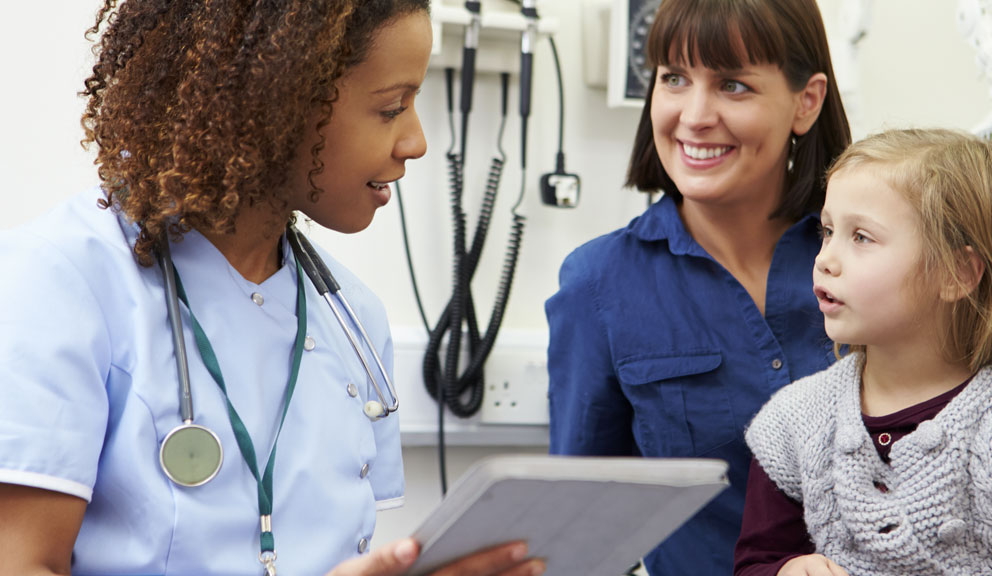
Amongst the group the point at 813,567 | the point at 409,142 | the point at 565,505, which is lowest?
the point at 813,567

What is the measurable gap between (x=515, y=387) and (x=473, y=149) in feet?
1.60

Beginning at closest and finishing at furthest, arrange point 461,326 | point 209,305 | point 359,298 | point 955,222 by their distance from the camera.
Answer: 1. point 209,305
2. point 955,222
3. point 359,298
4. point 461,326

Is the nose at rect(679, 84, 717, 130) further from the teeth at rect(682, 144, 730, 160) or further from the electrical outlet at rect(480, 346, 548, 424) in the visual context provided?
the electrical outlet at rect(480, 346, 548, 424)

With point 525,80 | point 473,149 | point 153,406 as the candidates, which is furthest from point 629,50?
point 153,406

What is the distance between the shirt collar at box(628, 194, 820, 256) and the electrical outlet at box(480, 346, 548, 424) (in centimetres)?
43

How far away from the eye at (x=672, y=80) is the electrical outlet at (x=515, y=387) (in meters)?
0.63

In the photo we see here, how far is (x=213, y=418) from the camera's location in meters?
0.92

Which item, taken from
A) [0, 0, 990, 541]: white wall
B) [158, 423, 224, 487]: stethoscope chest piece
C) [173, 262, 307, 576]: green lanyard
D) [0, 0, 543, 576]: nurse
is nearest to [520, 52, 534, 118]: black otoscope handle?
→ [0, 0, 990, 541]: white wall

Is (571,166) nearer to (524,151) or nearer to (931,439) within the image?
(524,151)

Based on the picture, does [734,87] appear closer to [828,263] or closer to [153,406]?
[828,263]

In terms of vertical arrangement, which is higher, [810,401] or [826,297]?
[826,297]

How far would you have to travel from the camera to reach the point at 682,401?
145 centimetres

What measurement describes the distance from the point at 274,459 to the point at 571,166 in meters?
1.16

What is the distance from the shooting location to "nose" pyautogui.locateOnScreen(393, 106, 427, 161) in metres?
1.05
